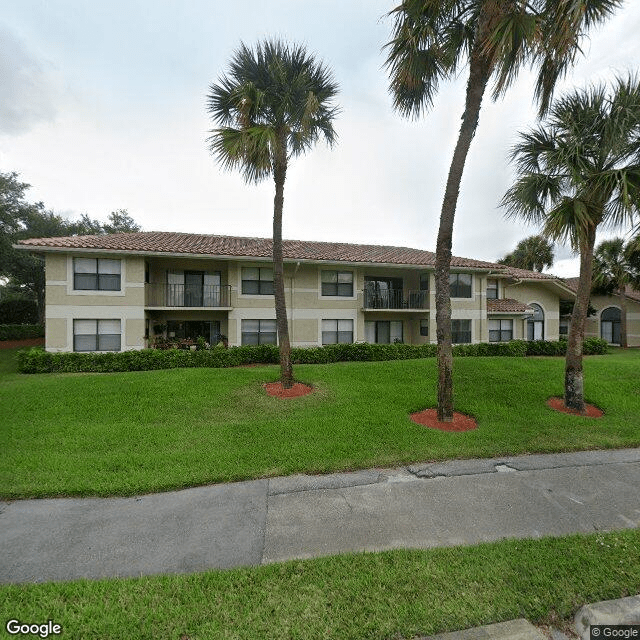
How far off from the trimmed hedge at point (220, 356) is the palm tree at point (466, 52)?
757 centimetres

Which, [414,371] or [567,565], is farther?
[414,371]

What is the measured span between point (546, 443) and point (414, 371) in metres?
5.32

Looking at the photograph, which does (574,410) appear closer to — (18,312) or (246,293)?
(246,293)

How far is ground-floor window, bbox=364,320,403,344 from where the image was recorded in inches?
760

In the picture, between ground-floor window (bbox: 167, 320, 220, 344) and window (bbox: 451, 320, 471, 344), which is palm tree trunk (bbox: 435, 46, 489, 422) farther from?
ground-floor window (bbox: 167, 320, 220, 344)

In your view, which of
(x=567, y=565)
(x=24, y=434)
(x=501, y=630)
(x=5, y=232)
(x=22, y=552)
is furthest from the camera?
(x=5, y=232)

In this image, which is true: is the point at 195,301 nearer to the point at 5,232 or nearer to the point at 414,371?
the point at 414,371

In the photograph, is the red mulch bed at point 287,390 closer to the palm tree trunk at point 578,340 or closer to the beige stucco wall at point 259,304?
the beige stucco wall at point 259,304

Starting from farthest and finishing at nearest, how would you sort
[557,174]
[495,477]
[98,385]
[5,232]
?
1. [5,232]
2. [98,385]
3. [557,174]
4. [495,477]

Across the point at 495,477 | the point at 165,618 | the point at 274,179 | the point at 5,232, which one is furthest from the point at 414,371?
the point at 5,232

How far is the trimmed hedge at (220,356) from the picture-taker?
12.5m

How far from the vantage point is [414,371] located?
1196 centimetres

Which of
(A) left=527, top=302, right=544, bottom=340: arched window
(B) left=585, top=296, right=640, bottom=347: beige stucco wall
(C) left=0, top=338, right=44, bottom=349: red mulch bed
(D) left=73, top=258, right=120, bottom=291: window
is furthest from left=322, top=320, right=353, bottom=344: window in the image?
(B) left=585, top=296, right=640, bottom=347: beige stucco wall

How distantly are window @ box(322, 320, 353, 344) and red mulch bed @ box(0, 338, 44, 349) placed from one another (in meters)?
18.3
